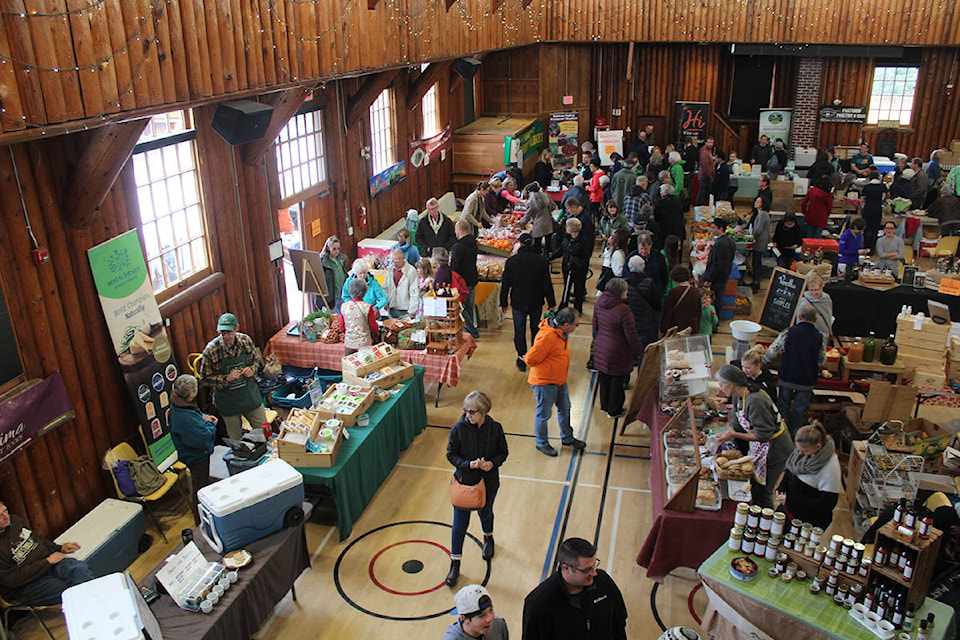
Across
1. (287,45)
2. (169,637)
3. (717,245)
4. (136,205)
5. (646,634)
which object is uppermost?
(287,45)

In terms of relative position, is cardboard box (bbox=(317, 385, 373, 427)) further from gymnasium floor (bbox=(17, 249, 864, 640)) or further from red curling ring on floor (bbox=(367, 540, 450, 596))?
red curling ring on floor (bbox=(367, 540, 450, 596))

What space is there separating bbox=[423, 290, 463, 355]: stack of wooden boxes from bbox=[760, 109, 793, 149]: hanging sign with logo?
14.8 meters

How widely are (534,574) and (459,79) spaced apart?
508 inches

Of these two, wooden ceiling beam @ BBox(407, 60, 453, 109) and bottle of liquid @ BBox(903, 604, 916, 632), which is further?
wooden ceiling beam @ BBox(407, 60, 453, 109)

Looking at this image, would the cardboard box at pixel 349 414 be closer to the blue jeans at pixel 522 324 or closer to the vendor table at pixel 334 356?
the vendor table at pixel 334 356

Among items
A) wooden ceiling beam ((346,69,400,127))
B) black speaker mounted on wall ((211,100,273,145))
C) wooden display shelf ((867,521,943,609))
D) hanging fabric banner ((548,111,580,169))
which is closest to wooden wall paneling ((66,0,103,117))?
black speaker mounted on wall ((211,100,273,145))

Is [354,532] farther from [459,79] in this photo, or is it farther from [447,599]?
[459,79]

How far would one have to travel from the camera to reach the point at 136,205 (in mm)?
Answer: 7422

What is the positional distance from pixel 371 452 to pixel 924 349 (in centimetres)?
658

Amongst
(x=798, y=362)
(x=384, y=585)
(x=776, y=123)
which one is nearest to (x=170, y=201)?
(x=384, y=585)

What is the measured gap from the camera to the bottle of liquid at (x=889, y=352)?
29.0ft

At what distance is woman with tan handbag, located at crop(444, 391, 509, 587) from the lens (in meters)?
5.87

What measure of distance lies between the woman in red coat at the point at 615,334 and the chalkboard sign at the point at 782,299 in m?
3.15

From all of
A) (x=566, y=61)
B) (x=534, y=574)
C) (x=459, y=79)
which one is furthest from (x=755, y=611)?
(x=566, y=61)
